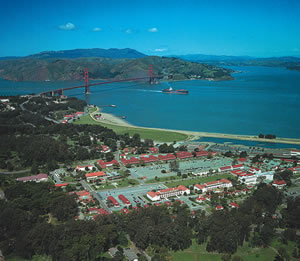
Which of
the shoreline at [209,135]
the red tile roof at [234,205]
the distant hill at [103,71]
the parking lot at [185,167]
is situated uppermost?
the distant hill at [103,71]

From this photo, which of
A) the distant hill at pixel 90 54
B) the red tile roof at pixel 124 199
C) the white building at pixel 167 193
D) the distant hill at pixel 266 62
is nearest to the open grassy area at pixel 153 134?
the white building at pixel 167 193

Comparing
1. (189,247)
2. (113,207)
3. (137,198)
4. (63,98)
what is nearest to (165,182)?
→ (137,198)

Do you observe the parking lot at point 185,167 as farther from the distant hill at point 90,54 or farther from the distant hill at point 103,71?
the distant hill at point 90,54

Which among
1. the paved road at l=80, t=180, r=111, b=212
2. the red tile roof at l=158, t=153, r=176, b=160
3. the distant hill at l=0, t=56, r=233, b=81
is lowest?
the paved road at l=80, t=180, r=111, b=212

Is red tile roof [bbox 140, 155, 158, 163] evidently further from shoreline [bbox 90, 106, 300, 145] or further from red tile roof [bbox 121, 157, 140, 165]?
shoreline [bbox 90, 106, 300, 145]

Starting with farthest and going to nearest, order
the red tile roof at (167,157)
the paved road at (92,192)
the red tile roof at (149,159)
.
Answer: the red tile roof at (167,157) → the red tile roof at (149,159) → the paved road at (92,192)

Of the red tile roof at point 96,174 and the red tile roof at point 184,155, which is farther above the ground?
the red tile roof at point 184,155

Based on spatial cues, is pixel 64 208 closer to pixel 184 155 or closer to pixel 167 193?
pixel 167 193

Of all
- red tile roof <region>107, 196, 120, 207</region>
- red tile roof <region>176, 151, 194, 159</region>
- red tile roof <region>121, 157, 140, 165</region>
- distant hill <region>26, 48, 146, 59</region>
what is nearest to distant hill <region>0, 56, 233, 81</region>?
red tile roof <region>176, 151, 194, 159</region>

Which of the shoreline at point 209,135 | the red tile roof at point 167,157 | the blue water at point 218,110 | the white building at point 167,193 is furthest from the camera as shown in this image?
the blue water at point 218,110

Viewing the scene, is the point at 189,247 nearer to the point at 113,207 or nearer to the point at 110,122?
the point at 113,207
